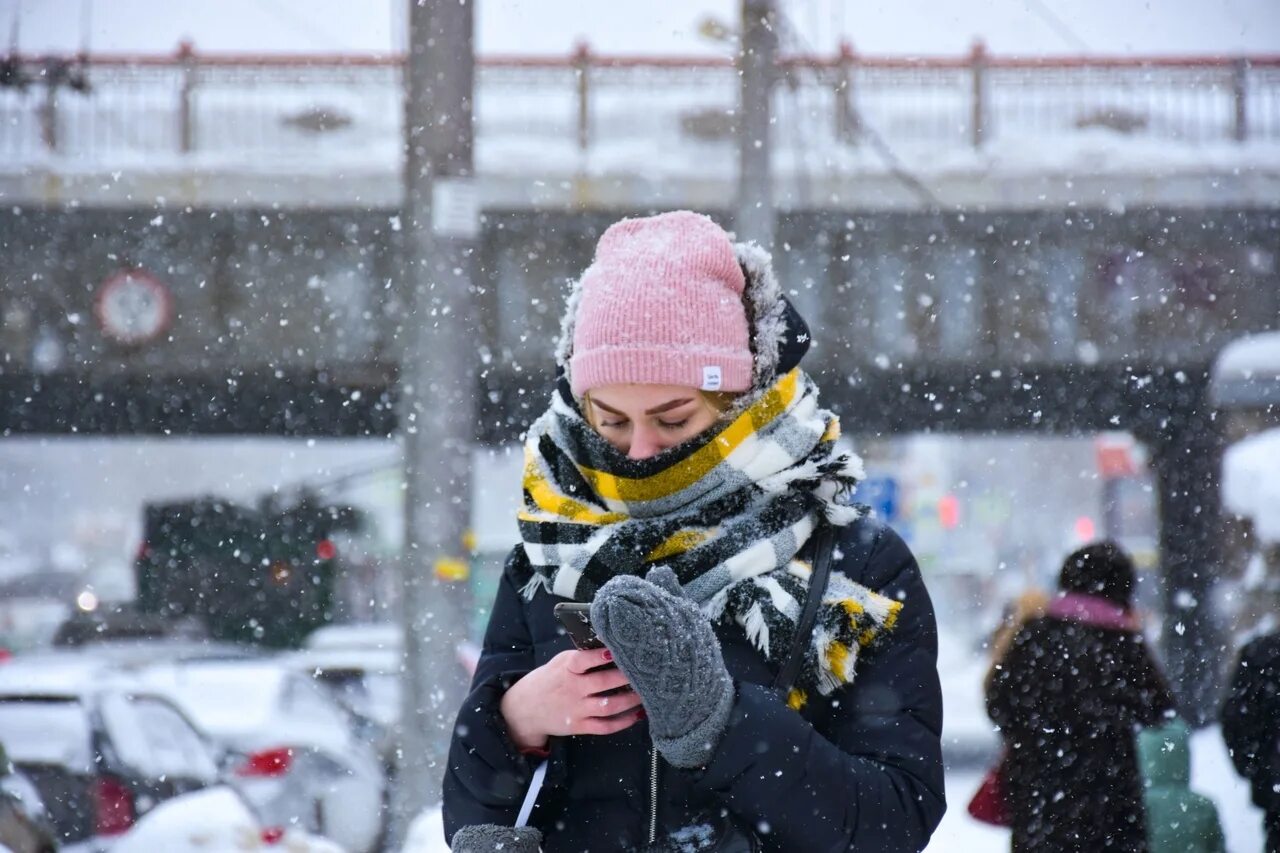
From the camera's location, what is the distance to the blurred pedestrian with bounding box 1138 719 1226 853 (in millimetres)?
3553

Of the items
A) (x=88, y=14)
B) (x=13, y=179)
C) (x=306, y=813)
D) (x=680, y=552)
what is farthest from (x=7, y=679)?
(x=680, y=552)

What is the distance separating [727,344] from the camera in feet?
5.34

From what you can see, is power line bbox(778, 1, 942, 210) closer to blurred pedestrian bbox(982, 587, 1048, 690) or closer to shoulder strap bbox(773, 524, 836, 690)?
blurred pedestrian bbox(982, 587, 1048, 690)

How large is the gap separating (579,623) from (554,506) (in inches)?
11.8

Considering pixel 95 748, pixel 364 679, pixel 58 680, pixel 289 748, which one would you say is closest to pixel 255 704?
pixel 289 748

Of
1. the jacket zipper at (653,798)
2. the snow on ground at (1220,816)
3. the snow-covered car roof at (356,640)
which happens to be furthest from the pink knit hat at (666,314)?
the snow-covered car roof at (356,640)

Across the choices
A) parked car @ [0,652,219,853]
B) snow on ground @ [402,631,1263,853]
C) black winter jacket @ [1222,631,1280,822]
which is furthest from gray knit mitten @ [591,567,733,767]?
parked car @ [0,652,219,853]

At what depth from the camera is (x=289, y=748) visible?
6.54 m

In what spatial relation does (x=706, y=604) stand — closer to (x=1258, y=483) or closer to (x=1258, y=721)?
(x=1258, y=721)

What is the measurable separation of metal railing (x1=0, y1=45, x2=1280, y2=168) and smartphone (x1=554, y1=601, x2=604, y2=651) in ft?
20.9

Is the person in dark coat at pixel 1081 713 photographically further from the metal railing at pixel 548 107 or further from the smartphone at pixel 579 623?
the metal railing at pixel 548 107

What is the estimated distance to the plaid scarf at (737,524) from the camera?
152 centimetres

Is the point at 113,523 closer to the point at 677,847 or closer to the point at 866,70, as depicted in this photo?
the point at 866,70

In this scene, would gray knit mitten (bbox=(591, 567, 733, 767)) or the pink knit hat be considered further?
the pink knit hat
